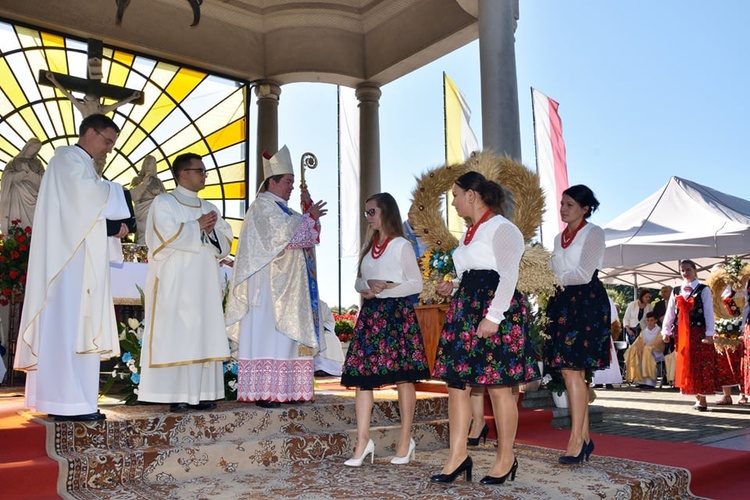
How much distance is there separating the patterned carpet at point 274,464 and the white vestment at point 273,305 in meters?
0.24

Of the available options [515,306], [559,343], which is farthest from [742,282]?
[515,306]

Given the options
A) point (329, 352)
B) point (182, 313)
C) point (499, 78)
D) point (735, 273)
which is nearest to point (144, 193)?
point (329, 352)

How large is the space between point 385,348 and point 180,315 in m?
1.49

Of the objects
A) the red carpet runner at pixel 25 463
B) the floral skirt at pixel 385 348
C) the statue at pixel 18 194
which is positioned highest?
the statue at pixel 18 194

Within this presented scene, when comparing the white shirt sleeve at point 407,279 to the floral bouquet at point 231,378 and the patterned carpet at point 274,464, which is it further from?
the floral bouquet at point 231,378

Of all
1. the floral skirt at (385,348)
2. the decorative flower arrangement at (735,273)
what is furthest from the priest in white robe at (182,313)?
the decorative flower arrangement at (735,273)

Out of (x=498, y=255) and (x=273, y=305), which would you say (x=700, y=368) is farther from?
(x=498, y=255)

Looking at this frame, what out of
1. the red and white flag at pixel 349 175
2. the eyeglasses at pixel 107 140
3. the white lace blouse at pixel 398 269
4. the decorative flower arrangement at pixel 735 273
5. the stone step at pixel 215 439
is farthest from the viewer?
the red and white flag at pixel 349 175

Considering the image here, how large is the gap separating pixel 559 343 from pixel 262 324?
2192 millimetres

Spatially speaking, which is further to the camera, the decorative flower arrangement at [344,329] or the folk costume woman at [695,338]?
the decorative flower arrangement at [344,329]

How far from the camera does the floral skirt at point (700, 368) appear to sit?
324 inches

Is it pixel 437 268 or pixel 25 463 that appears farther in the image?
pixel 437 268

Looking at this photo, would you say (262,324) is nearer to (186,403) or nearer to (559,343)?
(186,403)

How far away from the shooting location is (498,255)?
371cm
